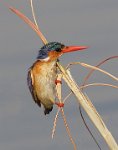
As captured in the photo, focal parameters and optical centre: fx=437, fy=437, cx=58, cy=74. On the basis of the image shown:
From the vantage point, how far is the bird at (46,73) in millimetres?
8320

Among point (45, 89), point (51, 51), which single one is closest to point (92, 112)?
point (51, 51)

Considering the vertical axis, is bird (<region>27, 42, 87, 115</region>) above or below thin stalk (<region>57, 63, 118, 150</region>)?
above

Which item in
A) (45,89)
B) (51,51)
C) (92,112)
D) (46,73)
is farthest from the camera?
(45,89)

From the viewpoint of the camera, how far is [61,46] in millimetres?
8273

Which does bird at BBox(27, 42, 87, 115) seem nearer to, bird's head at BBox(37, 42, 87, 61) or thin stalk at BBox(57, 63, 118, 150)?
bird's head at BBox(37, 42, 87, 61)

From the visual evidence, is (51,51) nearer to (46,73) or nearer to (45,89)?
(46,73)

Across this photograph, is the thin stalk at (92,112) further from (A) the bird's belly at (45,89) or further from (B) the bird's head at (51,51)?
(A) the bird's belly at (45,89)

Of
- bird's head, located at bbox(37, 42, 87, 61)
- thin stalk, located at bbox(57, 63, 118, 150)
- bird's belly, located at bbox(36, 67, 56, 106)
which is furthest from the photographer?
Answer: bird's belly, located at bbox(36, 67, 56, 106)

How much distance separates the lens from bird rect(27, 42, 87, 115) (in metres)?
8.32

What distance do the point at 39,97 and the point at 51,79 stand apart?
6.03 feet

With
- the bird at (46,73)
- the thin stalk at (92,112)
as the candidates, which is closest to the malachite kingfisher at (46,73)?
the bird at (46,73)

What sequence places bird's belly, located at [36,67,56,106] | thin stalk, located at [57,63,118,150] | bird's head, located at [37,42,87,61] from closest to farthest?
1. thin stalk, located at [57,63,118,150]
2. bird's head, located at [37,42,87,61]
3. bird's belly, located at [36,67,56,106]

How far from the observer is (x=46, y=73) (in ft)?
29.6

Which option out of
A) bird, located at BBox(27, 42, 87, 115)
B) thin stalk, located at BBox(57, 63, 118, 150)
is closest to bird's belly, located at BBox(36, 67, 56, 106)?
bird, located at BBox(27, 42, 87, 115)
